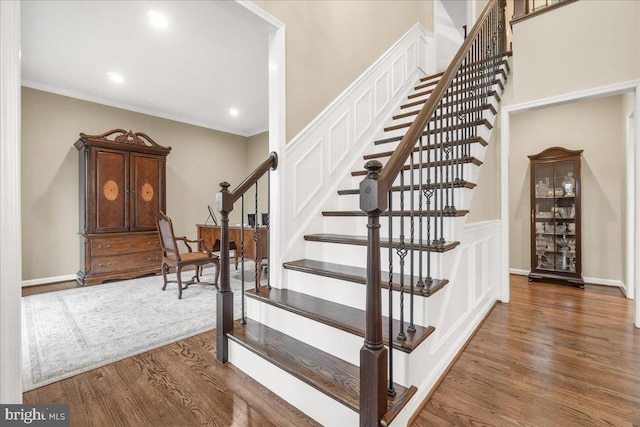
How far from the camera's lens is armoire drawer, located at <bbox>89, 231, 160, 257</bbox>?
4.27 meters

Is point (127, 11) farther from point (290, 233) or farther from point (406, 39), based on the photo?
point (406, 39)

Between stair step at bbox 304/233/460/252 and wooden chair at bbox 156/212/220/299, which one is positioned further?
wooden chair at bbox 156/212/220/299

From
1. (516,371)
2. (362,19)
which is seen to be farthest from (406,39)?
(516,371)

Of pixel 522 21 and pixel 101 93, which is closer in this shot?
pixel 522 21

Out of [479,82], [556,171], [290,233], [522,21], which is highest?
[522,21]

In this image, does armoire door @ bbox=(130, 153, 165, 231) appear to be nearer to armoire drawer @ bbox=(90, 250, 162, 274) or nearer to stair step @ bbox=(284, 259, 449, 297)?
armoire drawer @ bbox=(90, 250, 162, 274)

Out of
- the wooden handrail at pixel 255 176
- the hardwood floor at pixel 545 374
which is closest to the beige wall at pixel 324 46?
the wooden handrail at pixel 255 176

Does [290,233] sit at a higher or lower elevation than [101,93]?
lower

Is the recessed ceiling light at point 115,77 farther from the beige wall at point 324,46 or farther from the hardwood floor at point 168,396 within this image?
the hardwood floor at point 168,396

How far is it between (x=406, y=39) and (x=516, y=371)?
404 centimetres

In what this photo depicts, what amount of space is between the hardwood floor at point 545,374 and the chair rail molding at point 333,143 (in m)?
1.44

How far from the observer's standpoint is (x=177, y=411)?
1520 millimetres

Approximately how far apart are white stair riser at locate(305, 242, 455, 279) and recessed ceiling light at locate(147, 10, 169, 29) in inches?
106

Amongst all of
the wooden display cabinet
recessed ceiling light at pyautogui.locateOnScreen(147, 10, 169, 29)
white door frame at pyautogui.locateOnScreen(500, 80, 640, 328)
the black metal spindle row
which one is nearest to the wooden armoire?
recessed ceiling light at pyautogui.locateOnScreen(147, 10, 169, 29)
